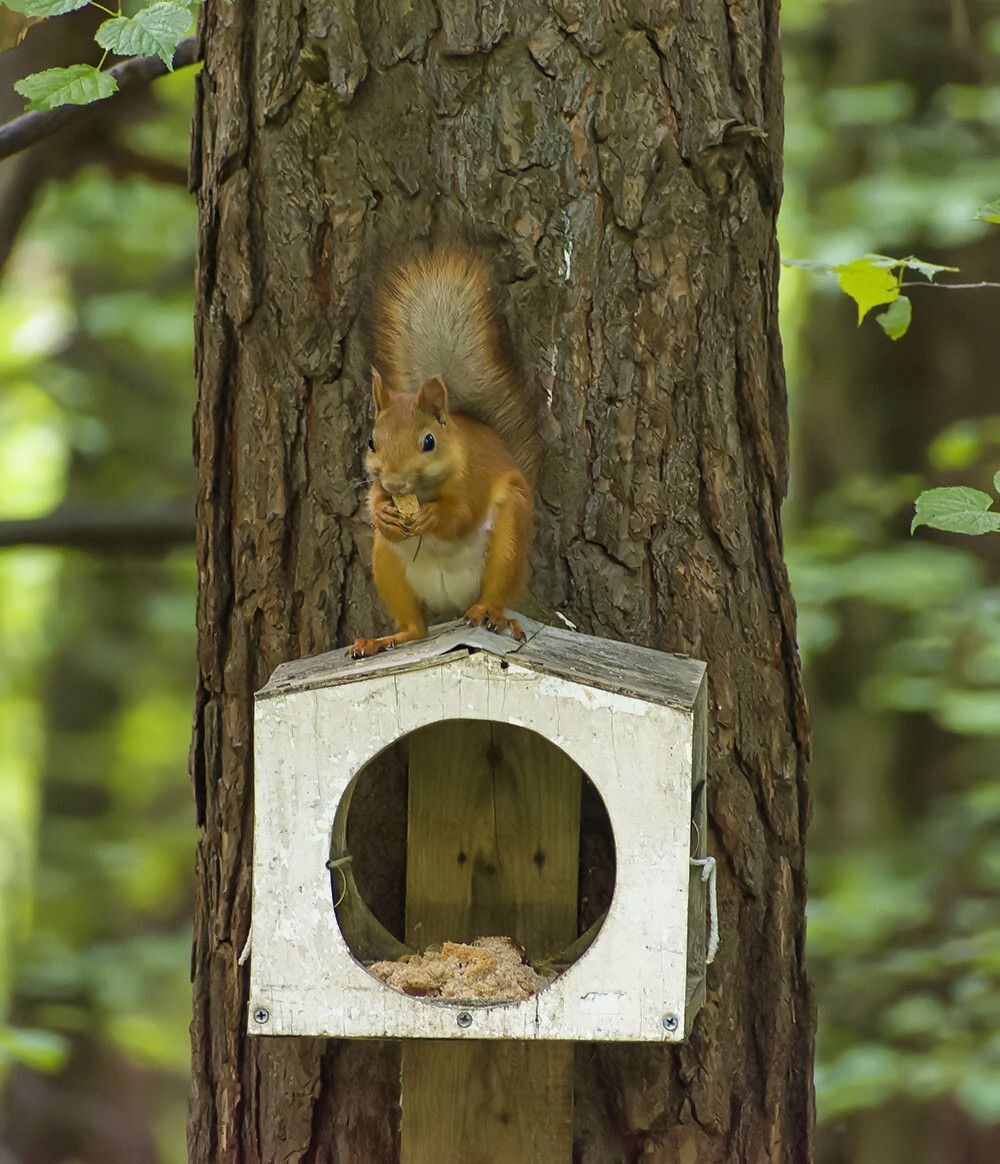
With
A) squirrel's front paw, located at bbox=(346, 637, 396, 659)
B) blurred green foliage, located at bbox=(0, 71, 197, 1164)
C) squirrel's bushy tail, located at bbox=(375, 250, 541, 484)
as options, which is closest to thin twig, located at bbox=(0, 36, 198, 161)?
squirrel's bushy tail, located at bbox=(375, 250, 541, 484)

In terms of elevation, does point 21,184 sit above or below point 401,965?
above

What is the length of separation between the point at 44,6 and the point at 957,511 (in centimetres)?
114

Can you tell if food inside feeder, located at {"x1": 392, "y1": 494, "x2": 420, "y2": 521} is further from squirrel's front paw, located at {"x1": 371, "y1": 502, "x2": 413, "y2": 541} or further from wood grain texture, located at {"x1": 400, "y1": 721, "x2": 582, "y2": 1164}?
wood grain texture, located at {"x1": 400, "y1": 721, "x2": 582, "y2": 1164}

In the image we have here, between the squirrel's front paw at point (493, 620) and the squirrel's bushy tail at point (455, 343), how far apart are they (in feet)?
0.88

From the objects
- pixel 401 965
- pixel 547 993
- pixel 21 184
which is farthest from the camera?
pixel 21 184

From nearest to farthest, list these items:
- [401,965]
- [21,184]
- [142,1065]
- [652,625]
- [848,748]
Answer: [401,965] < [652,625] < [21,184] < [848,748] < [142,1065]

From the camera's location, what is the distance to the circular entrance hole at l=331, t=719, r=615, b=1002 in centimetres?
178

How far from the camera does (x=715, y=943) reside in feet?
5.62

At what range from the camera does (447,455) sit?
5.39 ft

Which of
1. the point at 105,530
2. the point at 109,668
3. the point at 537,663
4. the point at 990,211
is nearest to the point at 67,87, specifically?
the point at 537,663

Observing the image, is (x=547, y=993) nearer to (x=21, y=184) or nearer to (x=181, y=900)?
(x=21, y=184)

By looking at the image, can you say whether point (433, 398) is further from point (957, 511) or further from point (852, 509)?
point (852, 509)

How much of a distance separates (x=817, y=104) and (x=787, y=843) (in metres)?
3.05

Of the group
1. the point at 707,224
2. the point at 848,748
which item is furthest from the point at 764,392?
the point at 848,748
